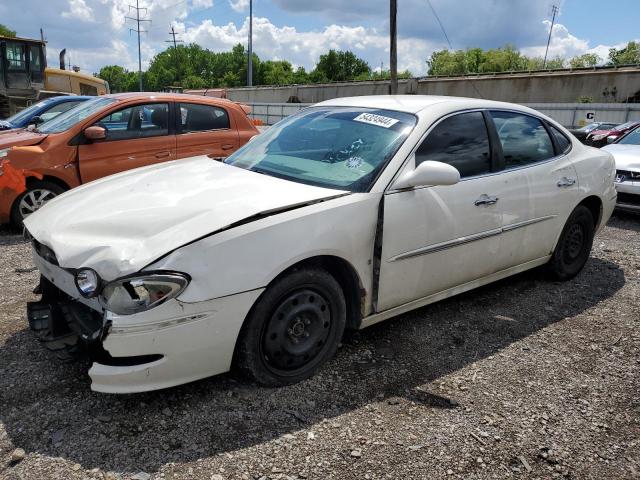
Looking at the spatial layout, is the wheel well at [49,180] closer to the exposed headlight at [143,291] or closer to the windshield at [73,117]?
the windshield at [73,117]

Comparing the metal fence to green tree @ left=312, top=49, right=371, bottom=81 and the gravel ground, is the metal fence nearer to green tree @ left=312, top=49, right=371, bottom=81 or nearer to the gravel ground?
the gravel ground

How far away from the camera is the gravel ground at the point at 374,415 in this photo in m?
2.35

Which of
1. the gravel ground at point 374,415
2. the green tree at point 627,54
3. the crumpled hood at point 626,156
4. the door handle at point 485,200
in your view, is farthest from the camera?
the green tree at point 627,54

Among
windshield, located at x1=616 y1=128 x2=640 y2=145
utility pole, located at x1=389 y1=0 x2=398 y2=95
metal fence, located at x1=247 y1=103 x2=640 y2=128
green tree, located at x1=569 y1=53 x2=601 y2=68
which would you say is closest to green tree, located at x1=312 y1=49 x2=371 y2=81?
green tree, located at x1=569 y1=53 x2=601 y2=68

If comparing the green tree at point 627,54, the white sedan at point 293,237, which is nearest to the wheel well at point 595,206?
the white sedan at point 293,237

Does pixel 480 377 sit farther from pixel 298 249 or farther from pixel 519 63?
pixel 519 63

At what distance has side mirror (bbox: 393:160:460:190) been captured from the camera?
3029 millimetres

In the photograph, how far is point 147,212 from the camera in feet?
8.97

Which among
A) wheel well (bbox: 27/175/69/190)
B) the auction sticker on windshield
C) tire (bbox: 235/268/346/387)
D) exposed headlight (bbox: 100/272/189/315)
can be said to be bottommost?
tire (bbox: 235/268/346/387)

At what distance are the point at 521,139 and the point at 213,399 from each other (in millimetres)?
2979

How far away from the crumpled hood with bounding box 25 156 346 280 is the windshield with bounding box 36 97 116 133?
3263mm

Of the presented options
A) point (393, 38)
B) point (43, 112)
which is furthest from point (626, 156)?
point (393, 38)

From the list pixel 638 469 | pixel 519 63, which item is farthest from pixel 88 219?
pixel 519 63

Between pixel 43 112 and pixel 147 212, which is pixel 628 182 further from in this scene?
pixel 43 112
